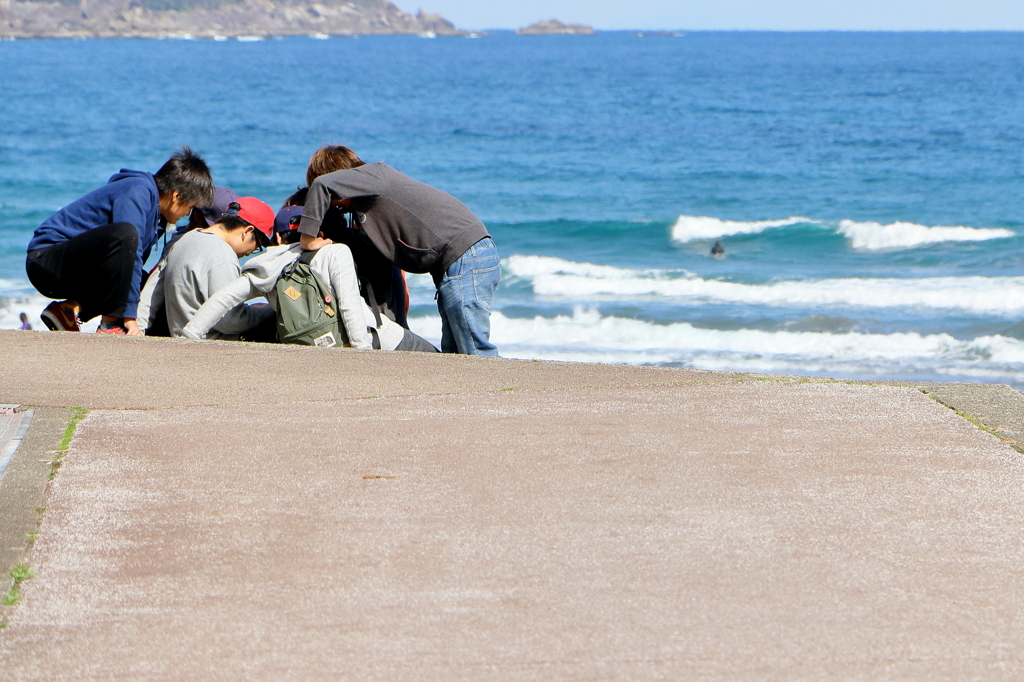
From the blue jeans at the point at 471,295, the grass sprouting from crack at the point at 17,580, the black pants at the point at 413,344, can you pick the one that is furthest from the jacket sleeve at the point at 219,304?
the grass sprouting from crack at the point at 17,580

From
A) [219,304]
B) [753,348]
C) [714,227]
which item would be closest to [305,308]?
[219,304]

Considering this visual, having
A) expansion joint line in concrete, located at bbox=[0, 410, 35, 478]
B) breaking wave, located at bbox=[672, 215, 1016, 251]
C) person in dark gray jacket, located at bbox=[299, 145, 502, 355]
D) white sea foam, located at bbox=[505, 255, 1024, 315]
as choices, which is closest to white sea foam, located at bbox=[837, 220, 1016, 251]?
breaking wave, located at bbox=[672, 215, 1016, 251]

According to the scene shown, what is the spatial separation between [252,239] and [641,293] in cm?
1045

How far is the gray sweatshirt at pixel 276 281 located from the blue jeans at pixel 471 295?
1.28 feet

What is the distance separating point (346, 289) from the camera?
5453 mm

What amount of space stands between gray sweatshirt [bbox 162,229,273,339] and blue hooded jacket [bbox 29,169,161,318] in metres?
0.17

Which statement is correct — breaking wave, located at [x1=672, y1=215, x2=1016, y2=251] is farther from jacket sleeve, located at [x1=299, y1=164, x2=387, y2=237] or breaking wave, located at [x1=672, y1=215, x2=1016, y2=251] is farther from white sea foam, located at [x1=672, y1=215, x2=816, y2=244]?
jacket sleeve, located at [x1=299, y1=164, x2=387, y2=237]

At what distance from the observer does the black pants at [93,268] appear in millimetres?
5664

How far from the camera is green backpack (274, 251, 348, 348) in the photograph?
538cm

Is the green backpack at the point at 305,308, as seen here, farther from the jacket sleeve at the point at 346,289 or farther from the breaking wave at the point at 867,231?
the breaking wave at the point at 867,231

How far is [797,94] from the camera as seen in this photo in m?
56.0

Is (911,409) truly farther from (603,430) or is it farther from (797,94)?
(797,94)

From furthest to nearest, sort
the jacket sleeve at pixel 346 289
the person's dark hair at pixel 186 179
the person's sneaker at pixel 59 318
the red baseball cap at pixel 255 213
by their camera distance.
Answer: the person's sneaker at pixel 59 318
the red baseball cap at pixel 255 213
the person's dark hair at pixel 186 179
the jacket sleeve at pixel 346 289

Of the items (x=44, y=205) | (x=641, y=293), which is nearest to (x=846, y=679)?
(x=641, y=293)
